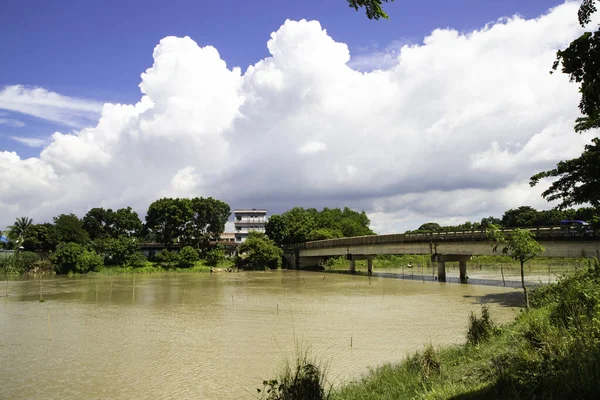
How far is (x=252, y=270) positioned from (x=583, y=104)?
224ft

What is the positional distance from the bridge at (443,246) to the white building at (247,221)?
44193 mm

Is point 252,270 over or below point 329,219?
below

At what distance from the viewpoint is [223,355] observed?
540 inches

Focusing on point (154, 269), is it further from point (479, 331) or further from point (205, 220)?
point (479, 331)

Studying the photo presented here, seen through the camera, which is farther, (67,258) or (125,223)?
(125,223)

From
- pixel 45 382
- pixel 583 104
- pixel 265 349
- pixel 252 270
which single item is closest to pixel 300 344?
pixel 265 349

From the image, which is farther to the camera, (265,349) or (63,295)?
(63,295)

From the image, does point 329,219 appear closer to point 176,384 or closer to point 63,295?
point 63,295

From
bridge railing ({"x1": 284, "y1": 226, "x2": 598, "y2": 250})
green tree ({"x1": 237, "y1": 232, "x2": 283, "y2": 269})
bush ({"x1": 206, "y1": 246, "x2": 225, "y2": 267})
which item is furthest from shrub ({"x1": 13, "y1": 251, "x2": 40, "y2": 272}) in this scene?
bridge railing ({"x1": 284, "y1": 226, "x2": 598, "y2": 250})

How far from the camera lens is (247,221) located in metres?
120

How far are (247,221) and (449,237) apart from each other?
82524 millimetres

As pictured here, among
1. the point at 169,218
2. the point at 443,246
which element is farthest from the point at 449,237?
the point at 169,218

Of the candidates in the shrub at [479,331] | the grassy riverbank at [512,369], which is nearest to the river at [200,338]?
the shrub at [479,331]

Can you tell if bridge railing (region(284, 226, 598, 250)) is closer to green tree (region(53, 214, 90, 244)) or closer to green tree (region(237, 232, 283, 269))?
green tree (region(237, 232, 283, 269))
